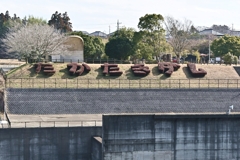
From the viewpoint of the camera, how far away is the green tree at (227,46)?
3490 inches

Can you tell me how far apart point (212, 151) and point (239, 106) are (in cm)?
1991

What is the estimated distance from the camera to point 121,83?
5597 centimetres

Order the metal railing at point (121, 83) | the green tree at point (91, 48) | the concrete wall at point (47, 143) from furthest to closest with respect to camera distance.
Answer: the green tree at point (91, 48), the metal railing at point (121, 83), the concrete wall at point (47, 143)

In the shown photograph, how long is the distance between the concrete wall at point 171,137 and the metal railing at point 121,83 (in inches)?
815

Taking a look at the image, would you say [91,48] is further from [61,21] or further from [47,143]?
[47,143]

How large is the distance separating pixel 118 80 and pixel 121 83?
915 mm

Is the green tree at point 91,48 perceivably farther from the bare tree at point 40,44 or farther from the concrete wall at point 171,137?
the concrete wall at point 171,137

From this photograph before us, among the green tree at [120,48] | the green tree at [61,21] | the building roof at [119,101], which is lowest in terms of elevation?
the building roof at [119,101]

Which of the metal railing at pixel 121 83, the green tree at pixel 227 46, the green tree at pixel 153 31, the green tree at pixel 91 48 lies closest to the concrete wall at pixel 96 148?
the metal railing at pixel 121 83

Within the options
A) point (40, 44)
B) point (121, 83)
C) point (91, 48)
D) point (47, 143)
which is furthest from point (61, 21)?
point (47, 143)

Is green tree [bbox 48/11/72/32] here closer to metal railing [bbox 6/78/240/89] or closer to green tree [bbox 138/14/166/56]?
green tree [bbox 138/14/166/56]

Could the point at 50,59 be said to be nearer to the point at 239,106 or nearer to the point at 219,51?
the point at 239,106

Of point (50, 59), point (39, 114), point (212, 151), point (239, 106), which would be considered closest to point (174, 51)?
point (50, 59)

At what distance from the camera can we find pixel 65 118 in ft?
150
